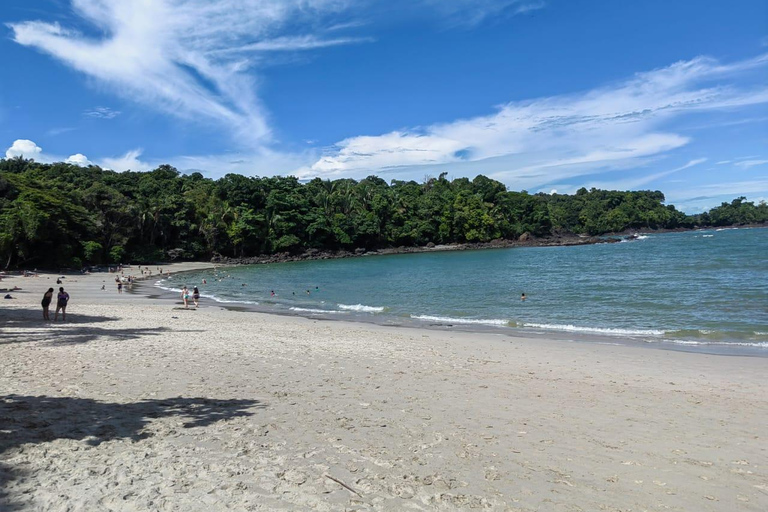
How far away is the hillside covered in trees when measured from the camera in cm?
4991

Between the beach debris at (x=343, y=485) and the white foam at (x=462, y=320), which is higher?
the beach debris at (x=343, y=485)

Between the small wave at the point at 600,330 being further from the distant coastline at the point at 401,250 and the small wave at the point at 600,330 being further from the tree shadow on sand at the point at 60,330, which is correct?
the distant coastline at the point at 401,250

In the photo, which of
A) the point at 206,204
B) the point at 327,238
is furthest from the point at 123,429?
the point at 327,238

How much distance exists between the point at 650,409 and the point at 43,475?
9030mm

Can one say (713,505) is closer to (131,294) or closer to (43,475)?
(43,475)

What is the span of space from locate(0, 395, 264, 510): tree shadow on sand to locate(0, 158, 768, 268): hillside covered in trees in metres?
44.8

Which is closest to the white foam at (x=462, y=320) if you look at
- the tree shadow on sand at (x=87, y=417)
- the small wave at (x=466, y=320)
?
the small wave at (x=466, y=320)

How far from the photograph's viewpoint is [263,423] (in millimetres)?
6910

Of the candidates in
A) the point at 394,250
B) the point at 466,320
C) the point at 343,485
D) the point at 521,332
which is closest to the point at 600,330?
the point at 521,332

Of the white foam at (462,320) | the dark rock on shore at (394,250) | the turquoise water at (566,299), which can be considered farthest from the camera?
the dark rock on shore at (394,250)

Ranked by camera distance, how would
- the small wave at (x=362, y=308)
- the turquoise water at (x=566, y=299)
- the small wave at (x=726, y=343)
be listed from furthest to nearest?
the small wave at (x=362, y=308) → the turquoise water at (x=566, y=299) → the small wave at (x=726, y=343)

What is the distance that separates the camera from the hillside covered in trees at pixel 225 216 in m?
49.9

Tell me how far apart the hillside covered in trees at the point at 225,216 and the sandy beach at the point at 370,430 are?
44.1 meters

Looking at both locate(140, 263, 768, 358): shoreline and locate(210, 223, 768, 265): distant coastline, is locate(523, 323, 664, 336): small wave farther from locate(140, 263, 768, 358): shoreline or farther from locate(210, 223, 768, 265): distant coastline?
locate(210, 223, 768, 265): distant coastline
